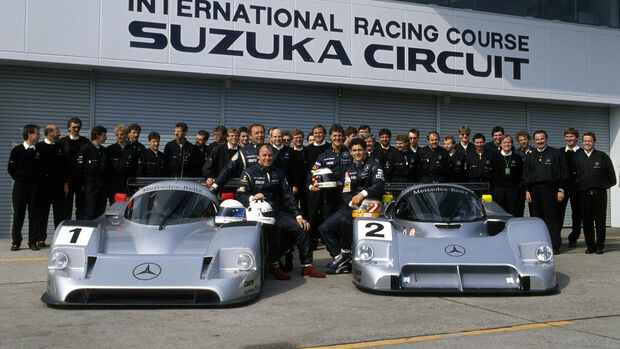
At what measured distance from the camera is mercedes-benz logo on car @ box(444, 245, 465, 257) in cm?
648

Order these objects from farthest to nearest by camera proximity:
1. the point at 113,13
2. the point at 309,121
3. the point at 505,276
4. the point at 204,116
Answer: the point at 309,121, the point at 204,116, the point at 113,13, the point at 505,276

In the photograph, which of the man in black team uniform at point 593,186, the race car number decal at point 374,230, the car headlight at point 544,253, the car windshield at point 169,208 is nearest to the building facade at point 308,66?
the man in black team uniform at point 593,186

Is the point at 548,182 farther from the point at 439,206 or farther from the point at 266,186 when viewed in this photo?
the point at 266,186

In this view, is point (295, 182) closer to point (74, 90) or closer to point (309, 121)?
point (309, 121)

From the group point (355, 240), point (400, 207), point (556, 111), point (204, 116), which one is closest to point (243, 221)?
point (355, 240)

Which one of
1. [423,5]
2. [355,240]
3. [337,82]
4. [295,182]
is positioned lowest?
[355,240]

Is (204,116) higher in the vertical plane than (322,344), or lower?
higher

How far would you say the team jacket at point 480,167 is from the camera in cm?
1059

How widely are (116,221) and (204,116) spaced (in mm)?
6507

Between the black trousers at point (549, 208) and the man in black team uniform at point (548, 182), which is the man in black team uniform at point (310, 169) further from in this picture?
the black trousers at point (549, 208)

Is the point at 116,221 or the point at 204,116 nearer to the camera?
the point at 116,221

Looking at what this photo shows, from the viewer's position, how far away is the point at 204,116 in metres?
13.3

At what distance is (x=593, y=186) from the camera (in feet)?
33.2

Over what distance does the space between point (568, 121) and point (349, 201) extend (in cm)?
1115
